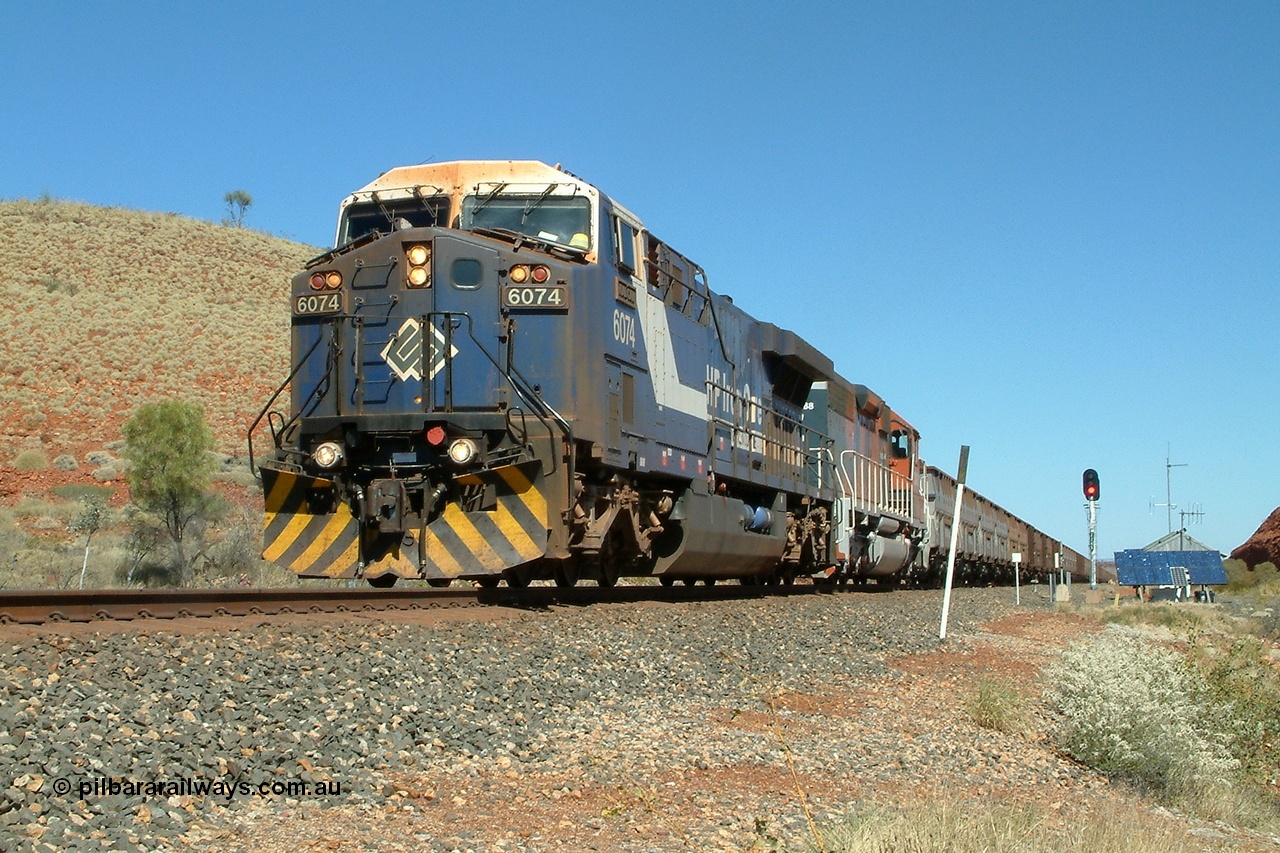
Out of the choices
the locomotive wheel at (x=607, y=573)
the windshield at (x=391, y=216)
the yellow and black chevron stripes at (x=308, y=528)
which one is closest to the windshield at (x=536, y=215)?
the windshield at (x=391, y=216)

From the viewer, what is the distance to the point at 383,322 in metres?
10.8

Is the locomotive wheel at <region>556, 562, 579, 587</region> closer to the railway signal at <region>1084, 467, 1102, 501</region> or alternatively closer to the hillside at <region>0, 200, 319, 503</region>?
the railway signal at <region>1084, 467, 1102, 501</region>

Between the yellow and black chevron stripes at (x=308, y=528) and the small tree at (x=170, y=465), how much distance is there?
57.8 feet

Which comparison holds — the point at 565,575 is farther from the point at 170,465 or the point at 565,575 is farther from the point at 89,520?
the point at 170,465

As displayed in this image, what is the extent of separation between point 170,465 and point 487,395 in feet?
64.3

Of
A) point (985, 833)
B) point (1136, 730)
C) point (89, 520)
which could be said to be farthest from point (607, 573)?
point (89, 520)

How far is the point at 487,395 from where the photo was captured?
34.6ft

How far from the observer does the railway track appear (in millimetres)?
7426

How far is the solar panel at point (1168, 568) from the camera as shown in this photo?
3684 centimetres

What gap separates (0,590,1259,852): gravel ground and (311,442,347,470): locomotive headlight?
83.8 inches

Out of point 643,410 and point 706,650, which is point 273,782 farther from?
point 643,410

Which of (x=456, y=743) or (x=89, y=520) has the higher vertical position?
(x=89, y=520)

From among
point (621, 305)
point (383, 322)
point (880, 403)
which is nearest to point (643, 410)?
point (621, 305)

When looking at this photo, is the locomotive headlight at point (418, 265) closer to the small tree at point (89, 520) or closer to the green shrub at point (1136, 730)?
the green shrub at point (1136, 730)
